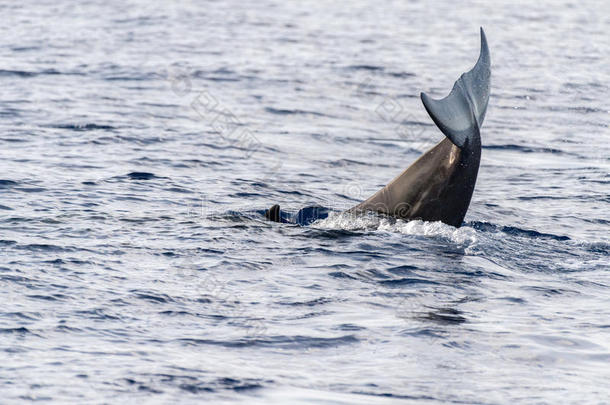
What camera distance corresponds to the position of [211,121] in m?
22.7

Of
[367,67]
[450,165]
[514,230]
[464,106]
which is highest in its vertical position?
[464,106]

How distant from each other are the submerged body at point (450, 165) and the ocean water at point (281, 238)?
11.3 inches

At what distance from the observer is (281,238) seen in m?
12.9

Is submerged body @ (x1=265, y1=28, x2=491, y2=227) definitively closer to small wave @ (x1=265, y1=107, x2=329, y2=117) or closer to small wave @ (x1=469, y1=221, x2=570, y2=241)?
small wave @ (x1=469, y1=221, x2=570, y2=241)

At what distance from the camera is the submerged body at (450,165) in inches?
478

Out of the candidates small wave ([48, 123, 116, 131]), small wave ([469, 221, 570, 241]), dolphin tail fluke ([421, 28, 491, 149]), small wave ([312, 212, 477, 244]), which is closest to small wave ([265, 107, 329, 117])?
small wave ([48, 123, 116, 131])

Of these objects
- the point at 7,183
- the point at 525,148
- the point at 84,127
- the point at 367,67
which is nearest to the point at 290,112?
the point at 84,127

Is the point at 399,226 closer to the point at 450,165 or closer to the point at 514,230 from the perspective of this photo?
the point at 450,165

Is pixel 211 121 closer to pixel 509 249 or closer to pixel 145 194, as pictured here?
pixel 145 194

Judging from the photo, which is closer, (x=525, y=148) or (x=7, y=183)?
(x=7, y=183)

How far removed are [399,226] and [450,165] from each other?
110cm

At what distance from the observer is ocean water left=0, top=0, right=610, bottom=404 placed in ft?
29.1

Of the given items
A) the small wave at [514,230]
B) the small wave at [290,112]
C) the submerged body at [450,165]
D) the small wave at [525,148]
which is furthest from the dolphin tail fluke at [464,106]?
the small wave at [290,112]

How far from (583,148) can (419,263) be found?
10.5 m
